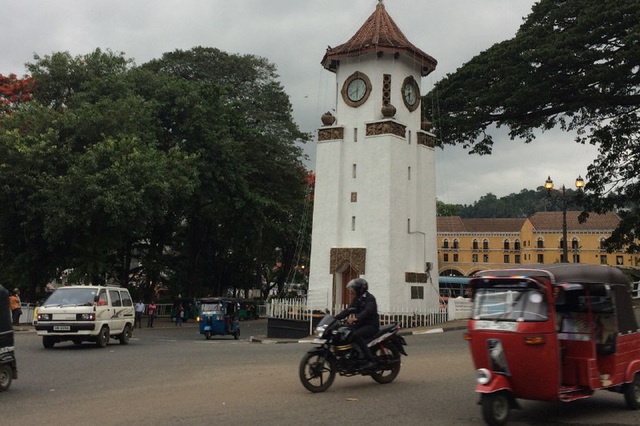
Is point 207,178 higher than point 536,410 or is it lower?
higher

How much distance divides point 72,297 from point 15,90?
20.8 meters

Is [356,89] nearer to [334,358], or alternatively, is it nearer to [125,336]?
[125,336]

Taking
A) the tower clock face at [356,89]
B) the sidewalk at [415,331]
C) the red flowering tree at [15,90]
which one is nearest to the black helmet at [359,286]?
the sidewalk at [415,331]

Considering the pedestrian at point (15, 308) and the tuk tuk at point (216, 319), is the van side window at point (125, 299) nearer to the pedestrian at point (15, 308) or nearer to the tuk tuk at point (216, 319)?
the tuk tuk at point (216, 319)

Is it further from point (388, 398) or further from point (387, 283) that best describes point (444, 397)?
point (387, 283)

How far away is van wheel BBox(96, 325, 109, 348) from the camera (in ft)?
60.6

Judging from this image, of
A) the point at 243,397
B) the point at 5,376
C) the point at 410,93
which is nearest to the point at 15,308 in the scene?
the point at 5,376

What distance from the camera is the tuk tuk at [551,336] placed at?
25.3 feet

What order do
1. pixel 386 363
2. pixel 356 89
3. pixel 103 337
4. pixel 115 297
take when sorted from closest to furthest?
1. pixel 386 363
2. pixel 103 337
3. pixel 115 297
4. pixel 356 89

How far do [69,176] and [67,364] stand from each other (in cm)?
1563

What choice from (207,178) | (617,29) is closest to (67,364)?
(617,29)

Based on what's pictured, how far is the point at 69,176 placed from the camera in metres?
28.3

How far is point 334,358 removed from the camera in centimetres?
1063

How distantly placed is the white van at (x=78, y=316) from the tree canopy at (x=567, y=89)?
593 inches
